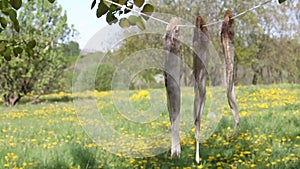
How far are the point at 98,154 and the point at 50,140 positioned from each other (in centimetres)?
169

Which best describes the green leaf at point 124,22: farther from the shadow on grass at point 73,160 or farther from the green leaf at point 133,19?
the shadow on grass at point 73,160

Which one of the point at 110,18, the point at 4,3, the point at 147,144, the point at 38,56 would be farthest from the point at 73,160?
the point at 38,56

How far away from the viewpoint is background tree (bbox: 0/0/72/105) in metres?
17.0

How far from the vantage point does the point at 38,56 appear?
1667cm

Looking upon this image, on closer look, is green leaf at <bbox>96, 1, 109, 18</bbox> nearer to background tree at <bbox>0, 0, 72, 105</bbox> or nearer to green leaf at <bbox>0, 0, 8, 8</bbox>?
green leaf at <bbox>0, 0, 8, 8</bbox>

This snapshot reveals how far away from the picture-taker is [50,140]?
691 cm

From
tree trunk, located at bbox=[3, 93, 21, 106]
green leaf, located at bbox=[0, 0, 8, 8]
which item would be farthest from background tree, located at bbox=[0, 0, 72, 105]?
green leaf, located at bbox=[0, 0, 8, 8]

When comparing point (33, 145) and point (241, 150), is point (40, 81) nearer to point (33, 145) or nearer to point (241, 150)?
point (33, 145)

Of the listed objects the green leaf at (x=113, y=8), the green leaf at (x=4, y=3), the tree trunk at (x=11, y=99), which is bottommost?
the tree trunk at (x=11, y=99)

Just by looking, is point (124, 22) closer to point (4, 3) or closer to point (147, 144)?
point (4, 3)

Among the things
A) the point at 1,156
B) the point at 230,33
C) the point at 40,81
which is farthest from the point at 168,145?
the point at 40,81

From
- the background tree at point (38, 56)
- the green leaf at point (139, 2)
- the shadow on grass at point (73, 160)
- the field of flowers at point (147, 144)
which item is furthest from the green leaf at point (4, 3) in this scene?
the background tree at point (38, 56)

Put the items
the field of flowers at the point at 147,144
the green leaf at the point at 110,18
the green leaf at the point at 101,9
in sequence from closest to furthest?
the green leaf at the point at 101,9, the green leaf at the point at 110,18, the field of flowers at the point at 147,144

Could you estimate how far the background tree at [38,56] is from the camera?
17.0 meters
